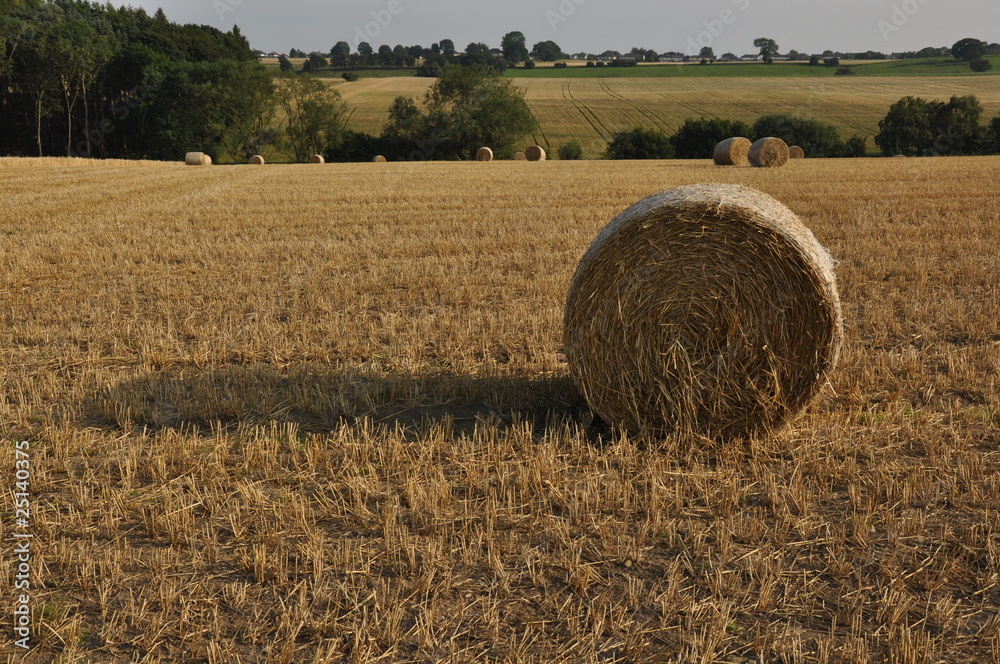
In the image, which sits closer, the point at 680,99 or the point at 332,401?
the point at 332,401

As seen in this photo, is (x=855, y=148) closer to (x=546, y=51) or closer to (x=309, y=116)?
(x=309, y=116)

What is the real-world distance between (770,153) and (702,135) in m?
22.6

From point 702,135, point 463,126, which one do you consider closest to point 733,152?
point 702,135

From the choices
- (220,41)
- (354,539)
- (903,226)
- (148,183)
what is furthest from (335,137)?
(354,539)

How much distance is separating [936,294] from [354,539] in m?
6.88

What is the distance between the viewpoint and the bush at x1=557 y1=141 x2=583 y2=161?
4875 cm

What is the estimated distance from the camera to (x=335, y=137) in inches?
2157

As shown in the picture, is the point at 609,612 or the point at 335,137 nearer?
the point at 609,612

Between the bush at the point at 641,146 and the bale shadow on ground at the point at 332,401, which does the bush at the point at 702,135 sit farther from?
the bale shadow on ground at the point at 332,401

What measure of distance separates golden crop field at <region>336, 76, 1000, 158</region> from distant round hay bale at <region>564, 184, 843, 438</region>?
46.5 m

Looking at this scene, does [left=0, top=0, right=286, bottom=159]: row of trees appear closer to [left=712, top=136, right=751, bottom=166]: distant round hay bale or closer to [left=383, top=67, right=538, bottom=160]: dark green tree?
[left=383, top=67, right=538, bottom=160]: dark green tree

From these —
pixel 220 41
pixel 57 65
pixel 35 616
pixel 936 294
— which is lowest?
pixel 35 616

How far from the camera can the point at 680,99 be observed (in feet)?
229

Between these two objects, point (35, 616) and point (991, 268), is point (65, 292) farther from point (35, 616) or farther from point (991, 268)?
point (991, 268)
